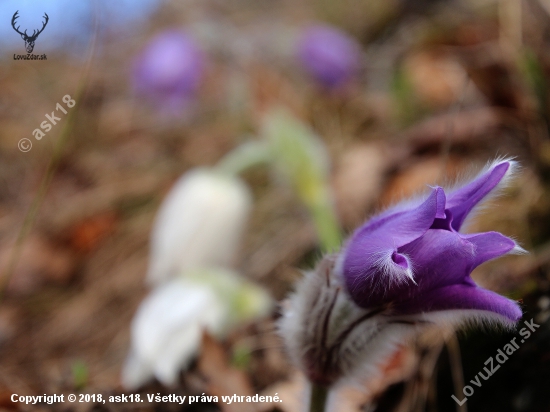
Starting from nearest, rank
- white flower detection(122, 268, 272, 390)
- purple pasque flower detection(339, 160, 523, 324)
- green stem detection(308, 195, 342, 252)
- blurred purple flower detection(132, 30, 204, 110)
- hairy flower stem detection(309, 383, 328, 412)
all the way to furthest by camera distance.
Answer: purple pasque flower detection(339, 160, 523, 324) < hairy flower stem detection(309, 383, 328, 412) < white flower detection(122, 268, 272, 390) < green stem detection(308, 195, 342, 252) < blurred purple flower detection(132, 30, 204, 110)

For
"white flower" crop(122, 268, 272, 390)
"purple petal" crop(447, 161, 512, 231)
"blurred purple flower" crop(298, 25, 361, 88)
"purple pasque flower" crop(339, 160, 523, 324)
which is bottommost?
"white flower" crop(122, 268, 272, 390)

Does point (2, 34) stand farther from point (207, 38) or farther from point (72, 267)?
point (207, 38)

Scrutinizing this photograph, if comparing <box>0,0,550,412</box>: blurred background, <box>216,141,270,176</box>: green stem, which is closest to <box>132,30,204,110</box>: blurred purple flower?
<box>0,0,550,412</box>: blurred background

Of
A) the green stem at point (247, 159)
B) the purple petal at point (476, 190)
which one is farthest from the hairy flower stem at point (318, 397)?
the green stem at point (247, 159)

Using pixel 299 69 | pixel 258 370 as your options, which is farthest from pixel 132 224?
pixel 299 69

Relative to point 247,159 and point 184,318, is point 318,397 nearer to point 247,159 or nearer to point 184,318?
point 184,318

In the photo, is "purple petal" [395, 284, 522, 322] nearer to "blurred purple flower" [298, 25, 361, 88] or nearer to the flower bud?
the flower bud

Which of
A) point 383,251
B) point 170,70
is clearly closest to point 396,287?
point 383,251

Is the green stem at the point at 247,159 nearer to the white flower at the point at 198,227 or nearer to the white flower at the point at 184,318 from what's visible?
the white flower at the point at 198,227

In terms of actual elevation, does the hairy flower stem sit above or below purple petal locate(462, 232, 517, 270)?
below
